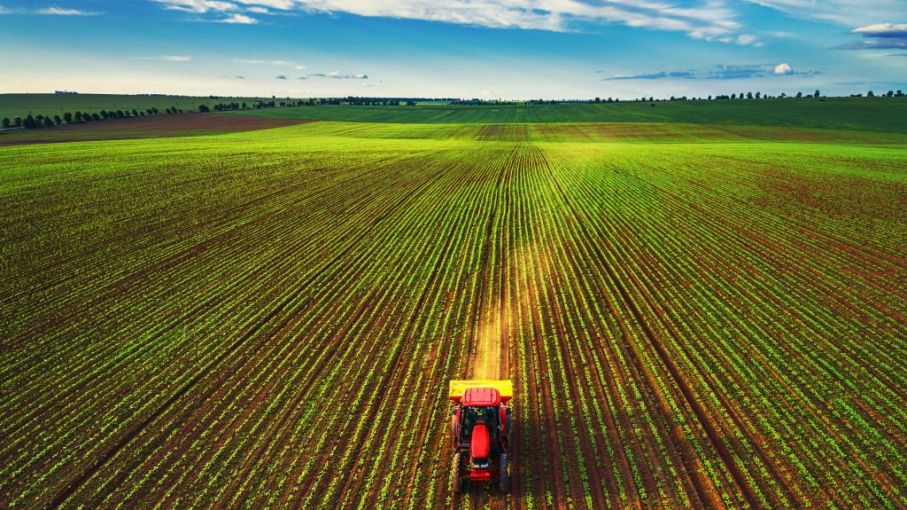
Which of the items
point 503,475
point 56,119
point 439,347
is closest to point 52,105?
point 56,119

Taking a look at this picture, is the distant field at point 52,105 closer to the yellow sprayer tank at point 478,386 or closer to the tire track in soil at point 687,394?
the tire track in soil at point 687,394

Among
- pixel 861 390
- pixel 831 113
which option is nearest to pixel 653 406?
pixel 861 390

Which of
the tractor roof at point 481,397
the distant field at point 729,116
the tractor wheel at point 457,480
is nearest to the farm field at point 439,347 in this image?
the tractor wheel at point 457,480

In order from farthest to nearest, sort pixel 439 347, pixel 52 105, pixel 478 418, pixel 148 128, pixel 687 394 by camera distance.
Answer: pixel 52 105 → pixel 148 128 → pixel 439 347 → pixel 687 394 → pixel 478 418

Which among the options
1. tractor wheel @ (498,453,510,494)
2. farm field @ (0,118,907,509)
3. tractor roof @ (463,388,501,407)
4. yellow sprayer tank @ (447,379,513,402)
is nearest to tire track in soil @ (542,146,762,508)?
farm field @ (0,118,907,509)

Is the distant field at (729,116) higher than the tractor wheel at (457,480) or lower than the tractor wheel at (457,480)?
higher

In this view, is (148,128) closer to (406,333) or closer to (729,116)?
(406,333)

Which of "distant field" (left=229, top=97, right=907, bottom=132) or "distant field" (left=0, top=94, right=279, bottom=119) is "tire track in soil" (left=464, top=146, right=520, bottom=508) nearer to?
"distant field" (left=229, top=97, right=907, bottom=132)
